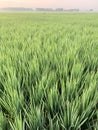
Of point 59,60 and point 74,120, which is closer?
point 74,120

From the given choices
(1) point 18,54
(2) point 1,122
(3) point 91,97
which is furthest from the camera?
(1) point 18,54

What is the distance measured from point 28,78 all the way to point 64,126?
1.56 feet

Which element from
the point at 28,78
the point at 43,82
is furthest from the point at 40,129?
the point at 28,78

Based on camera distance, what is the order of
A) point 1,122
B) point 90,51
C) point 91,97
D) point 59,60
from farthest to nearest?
point 90,51
point 59,60
point 91,97
point 1,122

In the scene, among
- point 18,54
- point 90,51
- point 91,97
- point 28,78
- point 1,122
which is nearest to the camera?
point 1,122

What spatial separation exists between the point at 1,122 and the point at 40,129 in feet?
0.50

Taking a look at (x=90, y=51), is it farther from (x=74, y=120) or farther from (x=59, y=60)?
(x=74, y=120)

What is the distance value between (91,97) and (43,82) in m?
0.26

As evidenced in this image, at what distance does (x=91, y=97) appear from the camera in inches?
34.6

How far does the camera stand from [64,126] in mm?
724

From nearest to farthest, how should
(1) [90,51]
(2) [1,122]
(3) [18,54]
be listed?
(2) [1,122]
(3) [18,54]
(1) [90,51]

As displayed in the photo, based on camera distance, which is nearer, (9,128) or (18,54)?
(9,128)

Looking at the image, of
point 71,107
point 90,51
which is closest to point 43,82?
point 71,107

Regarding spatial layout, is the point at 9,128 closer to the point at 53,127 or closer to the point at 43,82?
the point at 53,127
